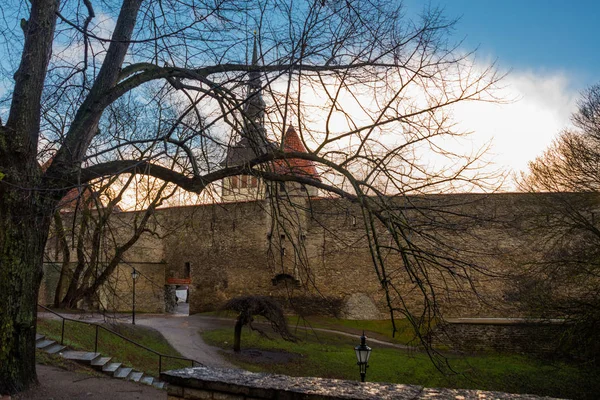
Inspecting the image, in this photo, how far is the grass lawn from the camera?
12602mm

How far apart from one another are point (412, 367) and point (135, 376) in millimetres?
6999

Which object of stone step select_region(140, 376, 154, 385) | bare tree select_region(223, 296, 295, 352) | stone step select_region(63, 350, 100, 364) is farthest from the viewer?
bare tree select_region(223, 296, 295, 352)

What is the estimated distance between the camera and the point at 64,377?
8.92m

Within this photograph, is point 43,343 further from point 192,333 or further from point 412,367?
point 412,367

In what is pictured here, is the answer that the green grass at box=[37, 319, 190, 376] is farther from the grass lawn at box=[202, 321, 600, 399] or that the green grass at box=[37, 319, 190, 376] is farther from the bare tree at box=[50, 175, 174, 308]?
the grass lawn at box=[202, 321, 600, 399]

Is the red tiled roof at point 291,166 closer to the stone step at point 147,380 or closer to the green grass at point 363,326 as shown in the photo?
the stone step at point 147,380

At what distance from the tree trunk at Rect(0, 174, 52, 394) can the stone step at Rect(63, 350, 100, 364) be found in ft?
14.1

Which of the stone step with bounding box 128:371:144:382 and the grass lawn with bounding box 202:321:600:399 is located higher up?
the stone step with bounding box 128:371:144:382

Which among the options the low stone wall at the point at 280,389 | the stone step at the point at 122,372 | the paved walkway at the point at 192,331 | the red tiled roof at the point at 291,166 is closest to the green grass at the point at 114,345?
the paved walkway at the point at 192,331

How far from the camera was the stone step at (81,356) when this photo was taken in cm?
1052

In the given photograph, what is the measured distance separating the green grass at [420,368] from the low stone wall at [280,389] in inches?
313

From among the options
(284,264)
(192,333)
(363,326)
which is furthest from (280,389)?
(284,264)

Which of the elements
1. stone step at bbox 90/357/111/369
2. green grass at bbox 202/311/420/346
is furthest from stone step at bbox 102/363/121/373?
green grass at bbox 202/311/420/346

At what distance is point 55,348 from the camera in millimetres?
11000
